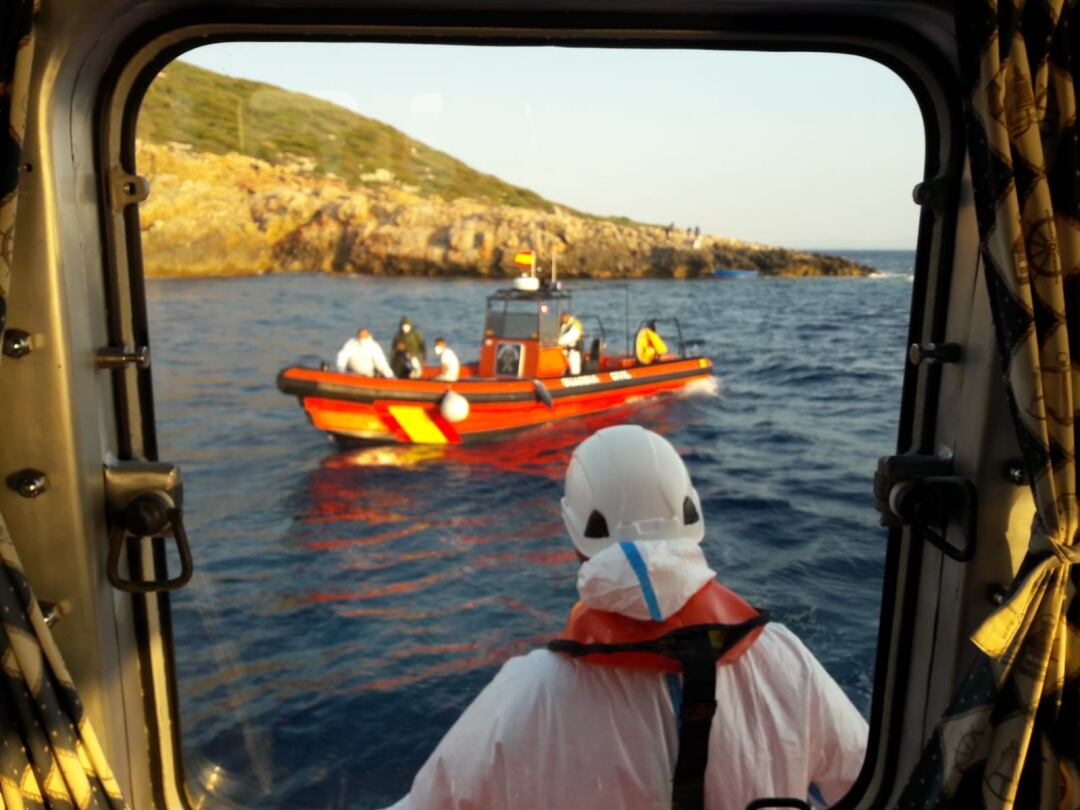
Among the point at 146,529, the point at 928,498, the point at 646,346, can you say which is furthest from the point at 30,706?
the point at 646,346

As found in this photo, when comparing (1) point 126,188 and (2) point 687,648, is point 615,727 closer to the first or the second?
(2) point 687,648

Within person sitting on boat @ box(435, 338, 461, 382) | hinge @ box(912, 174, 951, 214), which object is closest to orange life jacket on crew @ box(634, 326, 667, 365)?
person sitting on boat @ box(435, 338, 461, 382)

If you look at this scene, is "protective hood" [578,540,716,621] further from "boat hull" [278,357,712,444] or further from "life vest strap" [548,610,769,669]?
"boat hull" [278,357,712,444]

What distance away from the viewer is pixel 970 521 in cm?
119

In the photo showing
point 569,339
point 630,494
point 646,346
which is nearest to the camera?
point 630,494

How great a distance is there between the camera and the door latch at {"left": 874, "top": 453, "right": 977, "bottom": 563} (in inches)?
47.3

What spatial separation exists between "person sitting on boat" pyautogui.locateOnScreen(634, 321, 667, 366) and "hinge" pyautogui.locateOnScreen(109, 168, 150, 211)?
10527mm

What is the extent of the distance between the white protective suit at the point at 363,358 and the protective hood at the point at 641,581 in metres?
9.03

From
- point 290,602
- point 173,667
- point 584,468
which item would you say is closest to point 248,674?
point 290,602

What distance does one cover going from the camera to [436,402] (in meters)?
9.53

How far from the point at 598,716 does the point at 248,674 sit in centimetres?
562

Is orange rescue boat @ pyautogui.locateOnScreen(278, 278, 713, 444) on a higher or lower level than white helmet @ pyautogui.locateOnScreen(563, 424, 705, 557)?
lower

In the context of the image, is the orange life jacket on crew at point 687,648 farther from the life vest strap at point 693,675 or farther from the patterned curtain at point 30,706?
the patterned curtain at point 30,706

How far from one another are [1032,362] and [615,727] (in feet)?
2.05
